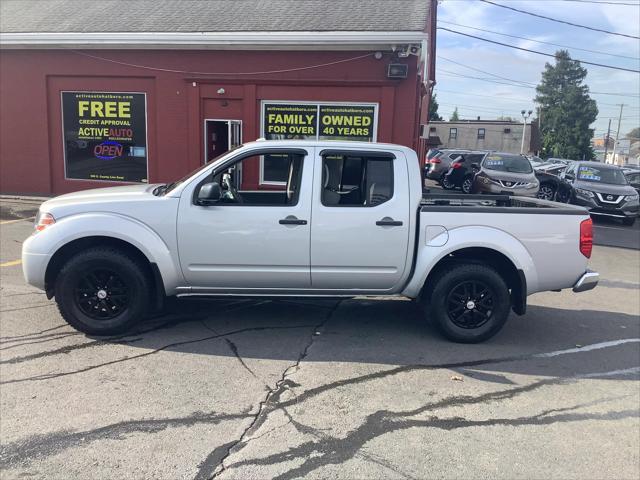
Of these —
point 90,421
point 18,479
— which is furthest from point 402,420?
point 18,479

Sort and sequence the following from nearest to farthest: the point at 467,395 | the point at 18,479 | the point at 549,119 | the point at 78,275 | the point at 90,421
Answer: the point at 18,479 < the point at 90,421 < the point at 467,395 < the point at 78,275 < the point at 549,119

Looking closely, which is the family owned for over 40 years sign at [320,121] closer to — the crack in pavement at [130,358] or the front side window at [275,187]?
the front side window at [275,187]

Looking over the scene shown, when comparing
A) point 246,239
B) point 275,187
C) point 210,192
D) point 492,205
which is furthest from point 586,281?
point 210,192

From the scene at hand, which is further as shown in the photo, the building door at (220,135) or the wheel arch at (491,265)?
the building door at (220,135)

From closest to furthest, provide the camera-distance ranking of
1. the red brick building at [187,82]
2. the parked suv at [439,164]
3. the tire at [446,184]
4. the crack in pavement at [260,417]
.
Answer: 1. the crack in pavement at [260,417]
2. the red brick building at [187,82]
3. the tire at [446,184]
4. the parked suv at [439,164]

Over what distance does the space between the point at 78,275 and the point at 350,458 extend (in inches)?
124

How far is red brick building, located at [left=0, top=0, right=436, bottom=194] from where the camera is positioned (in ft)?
42.9

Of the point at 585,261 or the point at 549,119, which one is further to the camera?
the point at 549,119

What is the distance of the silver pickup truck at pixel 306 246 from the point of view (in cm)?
505

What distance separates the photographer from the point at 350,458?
10.7 ft

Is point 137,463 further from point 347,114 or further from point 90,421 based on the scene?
point 347,114

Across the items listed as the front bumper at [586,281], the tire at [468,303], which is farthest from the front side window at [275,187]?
the front bumper at [586,281]

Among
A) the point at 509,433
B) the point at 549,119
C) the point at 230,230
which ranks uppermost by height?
the point at 549,119

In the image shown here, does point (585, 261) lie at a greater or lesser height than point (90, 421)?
greater
